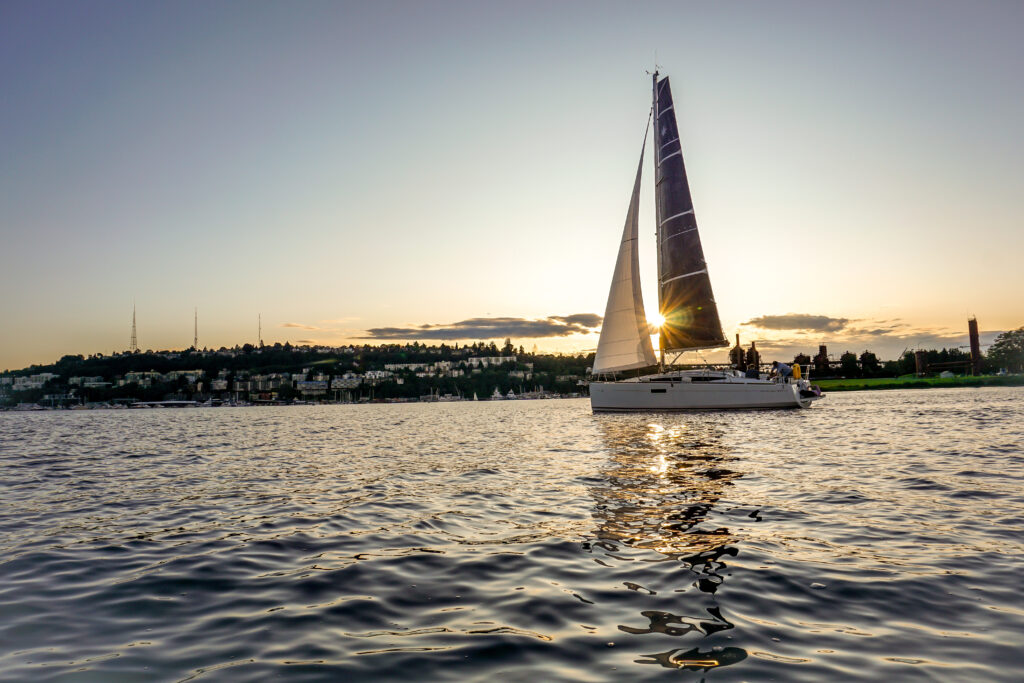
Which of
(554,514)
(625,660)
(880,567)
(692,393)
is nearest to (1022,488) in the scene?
(880,567)

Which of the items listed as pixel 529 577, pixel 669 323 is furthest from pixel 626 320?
pixel 529 577

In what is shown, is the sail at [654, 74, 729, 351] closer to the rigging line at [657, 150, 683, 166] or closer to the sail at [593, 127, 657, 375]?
the rigging line at [657, 150, 683, 166]

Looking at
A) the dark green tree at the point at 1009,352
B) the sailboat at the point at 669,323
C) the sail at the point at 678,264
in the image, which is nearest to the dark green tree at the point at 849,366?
the dark green tree at the point at 1009,352

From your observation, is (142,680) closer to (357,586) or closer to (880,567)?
(357,586)

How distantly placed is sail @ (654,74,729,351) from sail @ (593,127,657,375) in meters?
4.18

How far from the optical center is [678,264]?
4784 cm

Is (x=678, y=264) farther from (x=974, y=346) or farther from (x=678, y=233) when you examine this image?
(x=974, y=346)

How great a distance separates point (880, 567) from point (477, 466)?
13044 millimetres

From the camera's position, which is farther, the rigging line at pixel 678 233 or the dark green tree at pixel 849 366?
the dark green tree at pixel 849 366

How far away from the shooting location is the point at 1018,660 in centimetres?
432

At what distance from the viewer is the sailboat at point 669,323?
1763 inches

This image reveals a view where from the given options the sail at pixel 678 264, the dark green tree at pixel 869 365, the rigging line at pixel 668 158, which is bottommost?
the dark green tree at pixel 869 365

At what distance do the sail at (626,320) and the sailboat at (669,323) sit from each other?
8cm

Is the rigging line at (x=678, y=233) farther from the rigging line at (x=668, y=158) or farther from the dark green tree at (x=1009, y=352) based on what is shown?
the dark green tree at (x=1009, y=352)
